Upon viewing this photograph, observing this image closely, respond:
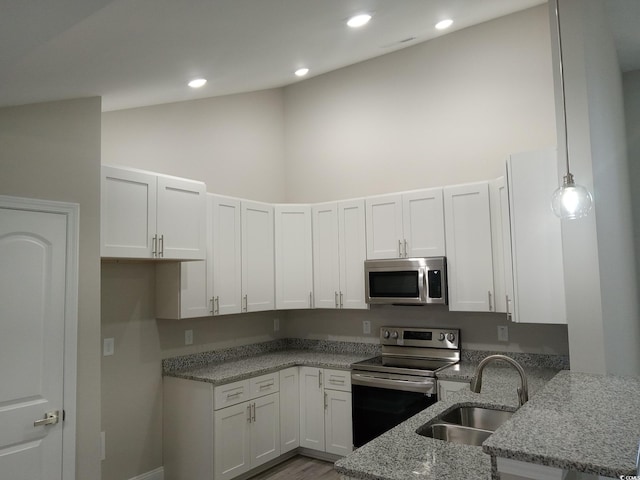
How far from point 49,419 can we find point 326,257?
2629 mm

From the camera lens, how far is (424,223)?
3.97m

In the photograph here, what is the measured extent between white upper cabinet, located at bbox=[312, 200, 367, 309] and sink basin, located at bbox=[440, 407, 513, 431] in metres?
1.89

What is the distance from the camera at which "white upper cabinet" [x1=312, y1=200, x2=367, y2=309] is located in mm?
4324

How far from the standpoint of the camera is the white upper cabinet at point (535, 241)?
3045 millimetres

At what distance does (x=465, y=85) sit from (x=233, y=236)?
245cm

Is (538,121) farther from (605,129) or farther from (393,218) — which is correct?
(393,218)

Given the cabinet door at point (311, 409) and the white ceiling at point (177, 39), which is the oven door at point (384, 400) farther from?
the white ceiling at point (177, 39)

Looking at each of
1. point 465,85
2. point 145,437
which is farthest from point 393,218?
point 145,437

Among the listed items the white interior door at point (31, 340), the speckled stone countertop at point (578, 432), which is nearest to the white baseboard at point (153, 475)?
the white interior door at point (31, 340)

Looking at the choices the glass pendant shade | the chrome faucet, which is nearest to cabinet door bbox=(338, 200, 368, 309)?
the chrome faucet

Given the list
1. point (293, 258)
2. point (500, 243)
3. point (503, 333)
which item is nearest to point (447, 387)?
point (503, 333)

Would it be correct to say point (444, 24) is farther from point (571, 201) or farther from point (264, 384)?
point (264, 384)

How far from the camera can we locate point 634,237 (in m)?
4.55

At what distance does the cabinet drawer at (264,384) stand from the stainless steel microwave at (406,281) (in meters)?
1.06
